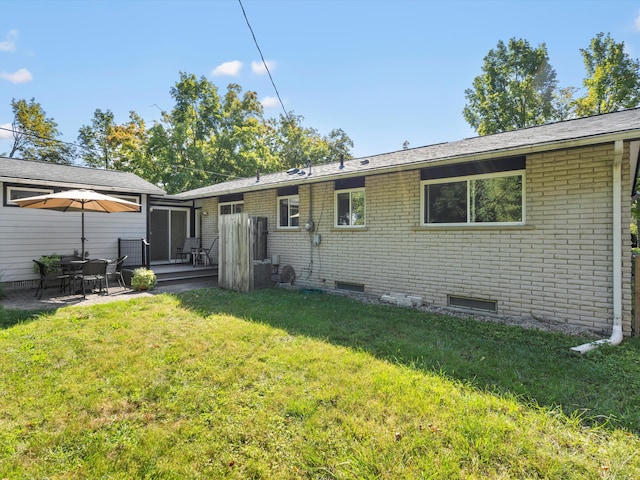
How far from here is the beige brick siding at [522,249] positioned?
16.6 ft

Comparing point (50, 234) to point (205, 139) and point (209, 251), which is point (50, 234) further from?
point (205, 139)

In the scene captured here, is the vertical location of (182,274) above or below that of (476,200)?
below

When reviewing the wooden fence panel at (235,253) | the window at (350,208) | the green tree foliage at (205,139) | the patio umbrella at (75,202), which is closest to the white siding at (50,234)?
the patio umbrella at (75,202)

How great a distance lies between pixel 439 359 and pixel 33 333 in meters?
A: 5.95

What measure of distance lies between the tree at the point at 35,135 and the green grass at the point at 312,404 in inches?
1045

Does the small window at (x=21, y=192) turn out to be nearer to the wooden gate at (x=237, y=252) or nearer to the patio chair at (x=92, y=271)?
the patio chair at (x=92, y=271)

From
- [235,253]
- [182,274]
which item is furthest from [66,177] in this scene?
[235,253]


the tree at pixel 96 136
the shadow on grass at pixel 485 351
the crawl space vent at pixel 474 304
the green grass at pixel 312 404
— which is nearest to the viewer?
the green grass at pixel 312 404

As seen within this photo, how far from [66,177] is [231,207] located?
5.06 m

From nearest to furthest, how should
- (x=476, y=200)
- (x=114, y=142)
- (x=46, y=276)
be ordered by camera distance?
1. (x=476, y=200)
2. (x=46, y=276)
3. (x=114, y=142)

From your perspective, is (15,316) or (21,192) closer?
(15,316)

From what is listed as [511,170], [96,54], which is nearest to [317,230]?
[511,170]

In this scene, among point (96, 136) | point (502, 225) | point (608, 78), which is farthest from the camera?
point (96, 136)

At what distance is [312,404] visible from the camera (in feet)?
9.57
